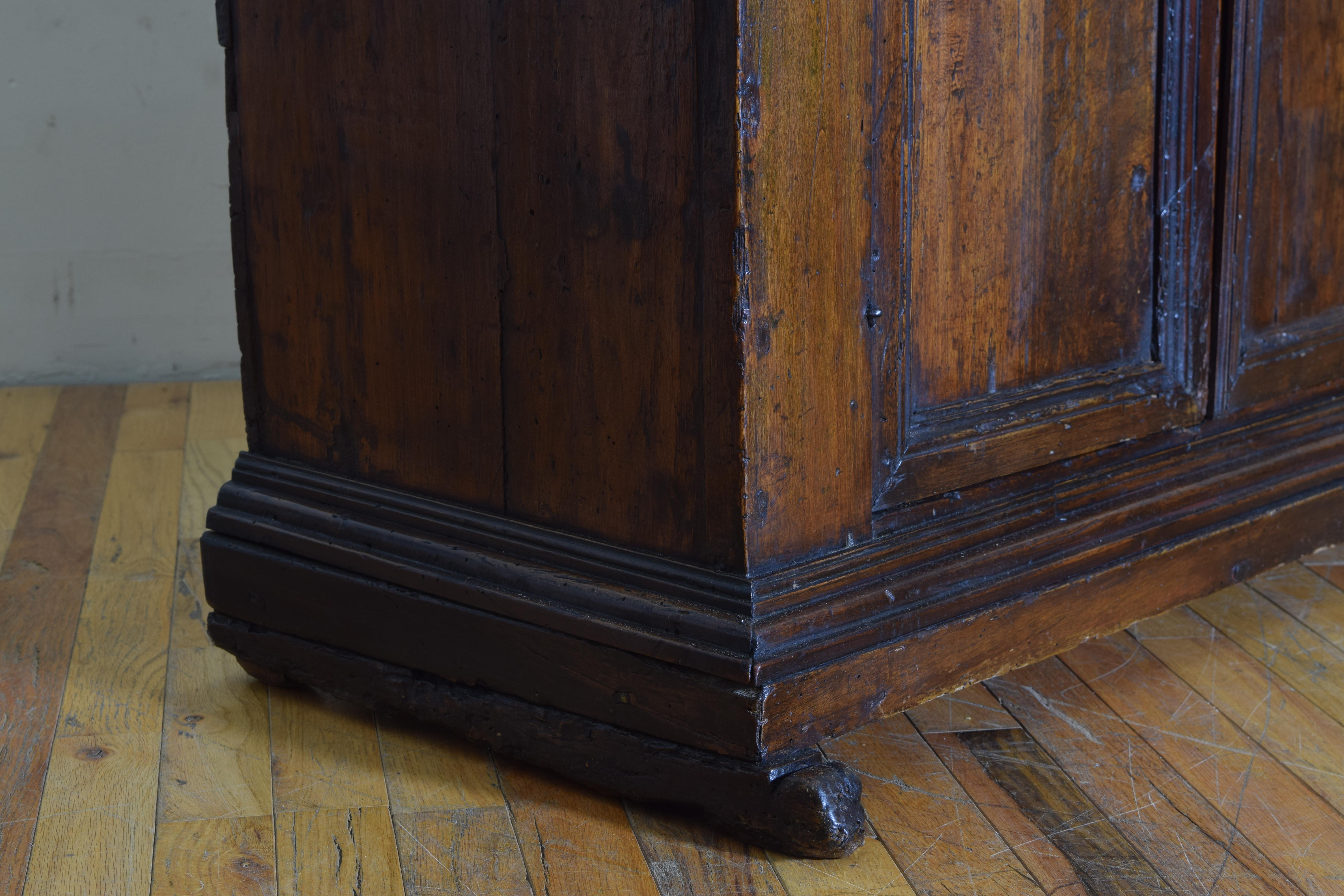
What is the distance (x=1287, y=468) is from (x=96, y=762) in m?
1.37

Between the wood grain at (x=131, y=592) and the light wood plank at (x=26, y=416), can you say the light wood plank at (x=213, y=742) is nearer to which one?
the wood grain at (x=131, y=592)

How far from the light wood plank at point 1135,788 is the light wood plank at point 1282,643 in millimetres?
237

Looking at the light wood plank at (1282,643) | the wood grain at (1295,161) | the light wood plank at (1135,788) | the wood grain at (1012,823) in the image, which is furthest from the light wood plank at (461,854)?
the wood grain at (1295,161)

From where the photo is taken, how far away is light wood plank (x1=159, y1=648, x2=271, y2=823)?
4.12 ft

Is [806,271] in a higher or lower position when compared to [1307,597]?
higher

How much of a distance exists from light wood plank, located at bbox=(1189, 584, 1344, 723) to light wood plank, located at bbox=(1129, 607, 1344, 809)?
13 mm

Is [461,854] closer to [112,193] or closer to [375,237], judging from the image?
[375,237]

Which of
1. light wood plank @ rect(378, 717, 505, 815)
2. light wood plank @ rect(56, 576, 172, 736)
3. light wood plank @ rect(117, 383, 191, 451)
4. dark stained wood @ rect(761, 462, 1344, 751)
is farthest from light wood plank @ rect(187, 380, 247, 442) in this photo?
dark stained wood @ rect(761, 462, 1344, 751)

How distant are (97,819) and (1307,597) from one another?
146cm

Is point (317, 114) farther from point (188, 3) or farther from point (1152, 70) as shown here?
point (188, 3)

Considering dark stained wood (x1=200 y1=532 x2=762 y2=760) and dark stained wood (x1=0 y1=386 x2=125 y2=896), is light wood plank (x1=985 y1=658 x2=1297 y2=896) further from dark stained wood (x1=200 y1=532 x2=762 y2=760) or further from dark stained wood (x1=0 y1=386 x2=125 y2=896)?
dark stained wood (x1=0 y1=386 x2=125 y2=896)

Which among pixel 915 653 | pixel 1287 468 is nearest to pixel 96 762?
pixel 915 653

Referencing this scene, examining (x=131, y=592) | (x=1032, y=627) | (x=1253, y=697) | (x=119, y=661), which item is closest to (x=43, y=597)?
(x=131, y=592)

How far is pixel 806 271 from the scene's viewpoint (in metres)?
1.11
